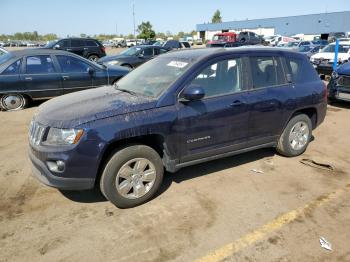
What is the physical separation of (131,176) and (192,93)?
3.82 feet

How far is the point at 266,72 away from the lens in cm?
479

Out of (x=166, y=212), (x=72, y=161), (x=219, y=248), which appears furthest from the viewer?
(x=166, y=212)

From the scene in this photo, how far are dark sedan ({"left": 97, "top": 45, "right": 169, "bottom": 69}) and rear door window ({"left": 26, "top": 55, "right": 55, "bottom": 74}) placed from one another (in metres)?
5.69

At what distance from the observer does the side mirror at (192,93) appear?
3.81 m

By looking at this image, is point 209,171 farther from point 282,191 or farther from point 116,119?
point 116,119

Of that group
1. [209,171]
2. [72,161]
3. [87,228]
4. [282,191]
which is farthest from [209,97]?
[87,228]

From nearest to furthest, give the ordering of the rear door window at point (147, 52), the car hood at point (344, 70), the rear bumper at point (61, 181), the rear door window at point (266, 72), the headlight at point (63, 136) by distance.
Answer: the headlight at point (63, 136)
the rear bumper at point (61, 181)
the rear door window at point (266, 72)
the car hood at point (344, 70)
the rear door window at point (147, 52)

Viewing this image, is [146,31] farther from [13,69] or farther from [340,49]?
[13,69]

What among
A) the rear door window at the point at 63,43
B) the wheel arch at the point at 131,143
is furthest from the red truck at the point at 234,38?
the wheel arch at the point at 131,143

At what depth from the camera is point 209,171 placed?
486 centimetres

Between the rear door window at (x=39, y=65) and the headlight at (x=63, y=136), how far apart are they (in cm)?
552

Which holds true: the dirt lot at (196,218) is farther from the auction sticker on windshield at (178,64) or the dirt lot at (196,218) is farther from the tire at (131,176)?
the auction sticker on windshield at (178,64)

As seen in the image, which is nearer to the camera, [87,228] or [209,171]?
[87,228]

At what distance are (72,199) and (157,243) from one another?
1392mm
